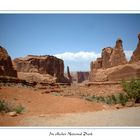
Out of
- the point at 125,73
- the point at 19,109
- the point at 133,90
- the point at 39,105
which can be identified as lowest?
the point at 19,109

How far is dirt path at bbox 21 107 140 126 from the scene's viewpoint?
378 inches

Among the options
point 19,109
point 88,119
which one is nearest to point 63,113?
point 88,119

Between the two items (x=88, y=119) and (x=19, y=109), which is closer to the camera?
(x=88, y=119)

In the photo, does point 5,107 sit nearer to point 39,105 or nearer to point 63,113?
point 39,105

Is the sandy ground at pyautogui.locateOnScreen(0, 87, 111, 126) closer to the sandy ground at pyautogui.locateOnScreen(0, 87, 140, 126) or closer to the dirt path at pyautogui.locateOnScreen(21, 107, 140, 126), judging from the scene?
the sandy ground at pyautogui.locateOnScreen(0, 87, 140, 126)

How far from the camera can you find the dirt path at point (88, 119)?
959 centimetres

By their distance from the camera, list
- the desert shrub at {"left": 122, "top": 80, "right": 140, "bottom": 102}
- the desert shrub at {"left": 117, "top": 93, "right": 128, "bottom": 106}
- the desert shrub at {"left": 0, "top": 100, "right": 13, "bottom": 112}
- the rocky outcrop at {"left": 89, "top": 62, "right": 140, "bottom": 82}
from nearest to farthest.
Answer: the desert shrub at {"left": 0, "top": 100, "right": 13, "bottom": 112} < the desert shrub at {"left": 122, "top": 80, "right": 140, "bottom": 102} < the desert shrub at {"left": 117, "top": 93, "right": 128, "bottom": 106} < the rocky outcrop at {"left": 89, "top": 62, "right": 140, "bottom": 82}

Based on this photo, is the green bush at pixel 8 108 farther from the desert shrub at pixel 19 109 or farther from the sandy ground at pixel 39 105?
the sandy ground at pixel 39 105

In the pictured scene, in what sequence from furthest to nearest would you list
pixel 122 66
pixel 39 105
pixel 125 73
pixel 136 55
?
pixel 122 66 → pixel 125 73 → pixel 136 55 → pixel 39 105

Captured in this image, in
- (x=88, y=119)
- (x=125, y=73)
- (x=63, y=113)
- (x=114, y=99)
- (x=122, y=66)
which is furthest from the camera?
(x=122, y=66)

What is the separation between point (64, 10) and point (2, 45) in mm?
2455

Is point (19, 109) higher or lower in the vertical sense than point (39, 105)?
lower

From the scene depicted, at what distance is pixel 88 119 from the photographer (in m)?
9.75

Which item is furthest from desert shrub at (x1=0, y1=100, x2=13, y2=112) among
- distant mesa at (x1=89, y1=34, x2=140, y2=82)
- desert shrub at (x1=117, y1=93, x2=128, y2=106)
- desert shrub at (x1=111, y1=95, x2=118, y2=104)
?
distant mesa at (x1=89, y1=34, x2=140, y2=82)
